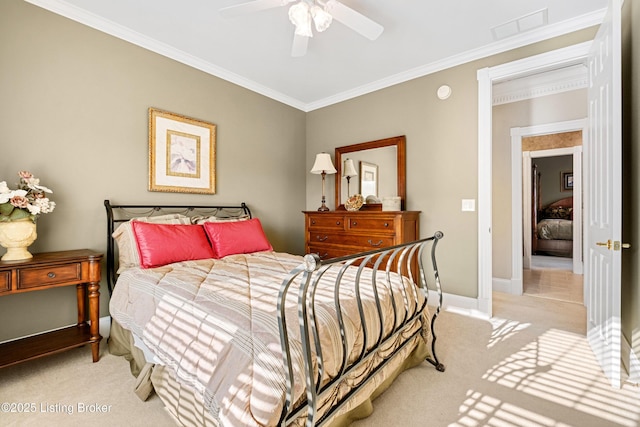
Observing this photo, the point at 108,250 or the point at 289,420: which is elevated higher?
the point at 108,250

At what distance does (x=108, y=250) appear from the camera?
2.64 m

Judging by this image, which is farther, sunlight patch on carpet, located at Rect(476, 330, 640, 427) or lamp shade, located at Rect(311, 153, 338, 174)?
lamp shade, located at Rect(311, 153, 338, 174)

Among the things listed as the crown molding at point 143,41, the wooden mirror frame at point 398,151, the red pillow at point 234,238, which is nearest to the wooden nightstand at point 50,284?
the red pillow at point 234,238

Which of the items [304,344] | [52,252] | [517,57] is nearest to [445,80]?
[517,57]

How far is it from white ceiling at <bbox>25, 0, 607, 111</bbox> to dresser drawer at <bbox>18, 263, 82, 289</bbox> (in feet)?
6.96

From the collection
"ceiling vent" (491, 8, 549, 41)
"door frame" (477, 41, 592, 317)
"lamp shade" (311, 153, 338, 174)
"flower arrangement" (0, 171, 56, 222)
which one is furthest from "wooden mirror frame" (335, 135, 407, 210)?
"flower arrangement" (0, 171, 56, 222)

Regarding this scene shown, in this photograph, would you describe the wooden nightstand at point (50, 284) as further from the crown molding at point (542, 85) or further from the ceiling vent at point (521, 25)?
the crown molding at point (542, 85)

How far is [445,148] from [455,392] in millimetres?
2502

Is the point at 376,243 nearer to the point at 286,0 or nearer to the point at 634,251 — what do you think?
the point at 634,251

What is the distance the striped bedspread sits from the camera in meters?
1.00

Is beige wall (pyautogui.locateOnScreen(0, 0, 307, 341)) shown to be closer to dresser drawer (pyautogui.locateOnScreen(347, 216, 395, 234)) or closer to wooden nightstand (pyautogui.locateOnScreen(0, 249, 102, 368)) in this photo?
wooden nightstand (pyautogui.locateOnScreen(0, 249, 102, 368))

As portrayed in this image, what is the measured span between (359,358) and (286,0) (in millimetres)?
2309

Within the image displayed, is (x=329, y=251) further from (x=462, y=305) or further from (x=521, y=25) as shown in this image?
(x=521, y=25)

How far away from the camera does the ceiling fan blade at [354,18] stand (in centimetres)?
202
